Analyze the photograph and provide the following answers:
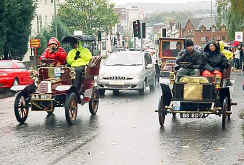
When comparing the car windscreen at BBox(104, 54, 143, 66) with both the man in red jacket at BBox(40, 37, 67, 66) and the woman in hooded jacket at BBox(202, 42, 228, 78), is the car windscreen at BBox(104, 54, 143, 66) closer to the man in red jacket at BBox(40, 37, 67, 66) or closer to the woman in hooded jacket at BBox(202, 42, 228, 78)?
the man in red jacket at BBox(40, 37, 67, 66)

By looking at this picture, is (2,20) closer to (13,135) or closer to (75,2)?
(13,135)

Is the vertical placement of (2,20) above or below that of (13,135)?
above

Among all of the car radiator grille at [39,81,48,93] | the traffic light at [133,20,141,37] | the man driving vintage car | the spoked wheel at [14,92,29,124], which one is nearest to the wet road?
the spoked wheel at [14,92,29,124]

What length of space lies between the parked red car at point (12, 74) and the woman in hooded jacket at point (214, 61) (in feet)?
39.9

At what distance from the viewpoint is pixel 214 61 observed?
41.4ft

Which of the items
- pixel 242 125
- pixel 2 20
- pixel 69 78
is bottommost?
pixel 242 125

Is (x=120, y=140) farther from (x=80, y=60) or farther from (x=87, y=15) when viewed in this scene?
(x=87, y=15)

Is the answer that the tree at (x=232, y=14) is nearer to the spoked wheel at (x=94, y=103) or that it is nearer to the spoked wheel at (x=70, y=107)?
the spoked wheel at (x=94, y=103)

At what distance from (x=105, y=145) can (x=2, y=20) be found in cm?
2808

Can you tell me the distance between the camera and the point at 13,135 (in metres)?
10.9

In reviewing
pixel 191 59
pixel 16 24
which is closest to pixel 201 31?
pixel 16 24

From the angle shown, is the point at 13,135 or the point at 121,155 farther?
the point at 13,135

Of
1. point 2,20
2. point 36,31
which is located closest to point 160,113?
point 2,20

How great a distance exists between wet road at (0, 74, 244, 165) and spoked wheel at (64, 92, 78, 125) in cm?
20
